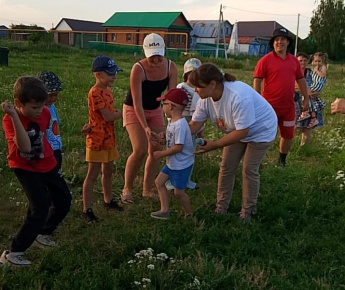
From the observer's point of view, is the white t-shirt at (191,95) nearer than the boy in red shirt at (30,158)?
No

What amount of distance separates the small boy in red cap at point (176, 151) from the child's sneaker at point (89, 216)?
543mm

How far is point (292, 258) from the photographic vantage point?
399cm

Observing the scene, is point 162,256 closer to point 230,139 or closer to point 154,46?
point 230,139

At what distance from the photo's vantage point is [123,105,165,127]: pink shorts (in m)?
5.26

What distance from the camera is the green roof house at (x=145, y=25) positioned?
189 ft

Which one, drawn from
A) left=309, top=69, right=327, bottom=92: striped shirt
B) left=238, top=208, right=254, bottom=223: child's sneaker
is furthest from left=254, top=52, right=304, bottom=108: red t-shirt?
left=238, top=208, right=254, bottom=223: child's sneaker

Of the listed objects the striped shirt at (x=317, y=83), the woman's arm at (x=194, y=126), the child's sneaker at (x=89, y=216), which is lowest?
the child's sneaker at (x=89, y=216)

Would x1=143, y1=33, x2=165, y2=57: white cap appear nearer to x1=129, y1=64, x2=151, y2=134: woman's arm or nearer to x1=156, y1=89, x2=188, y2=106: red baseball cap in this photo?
x1=129, y1=64, x2=151, y2=134: woman's arm

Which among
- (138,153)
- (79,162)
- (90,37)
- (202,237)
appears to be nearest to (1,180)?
(79,162)

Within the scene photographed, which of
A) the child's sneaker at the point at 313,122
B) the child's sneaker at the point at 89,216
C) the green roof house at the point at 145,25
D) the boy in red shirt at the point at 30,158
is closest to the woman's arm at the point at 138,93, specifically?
the child's sneaker at the point at 89,216

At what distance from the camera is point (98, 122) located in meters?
4.60

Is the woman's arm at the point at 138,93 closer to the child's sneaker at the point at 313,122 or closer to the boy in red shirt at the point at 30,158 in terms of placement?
the boy in red shirt at the point at 30,158

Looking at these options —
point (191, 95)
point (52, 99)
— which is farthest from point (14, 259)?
point (191, 95)

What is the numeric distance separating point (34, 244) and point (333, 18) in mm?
60472
